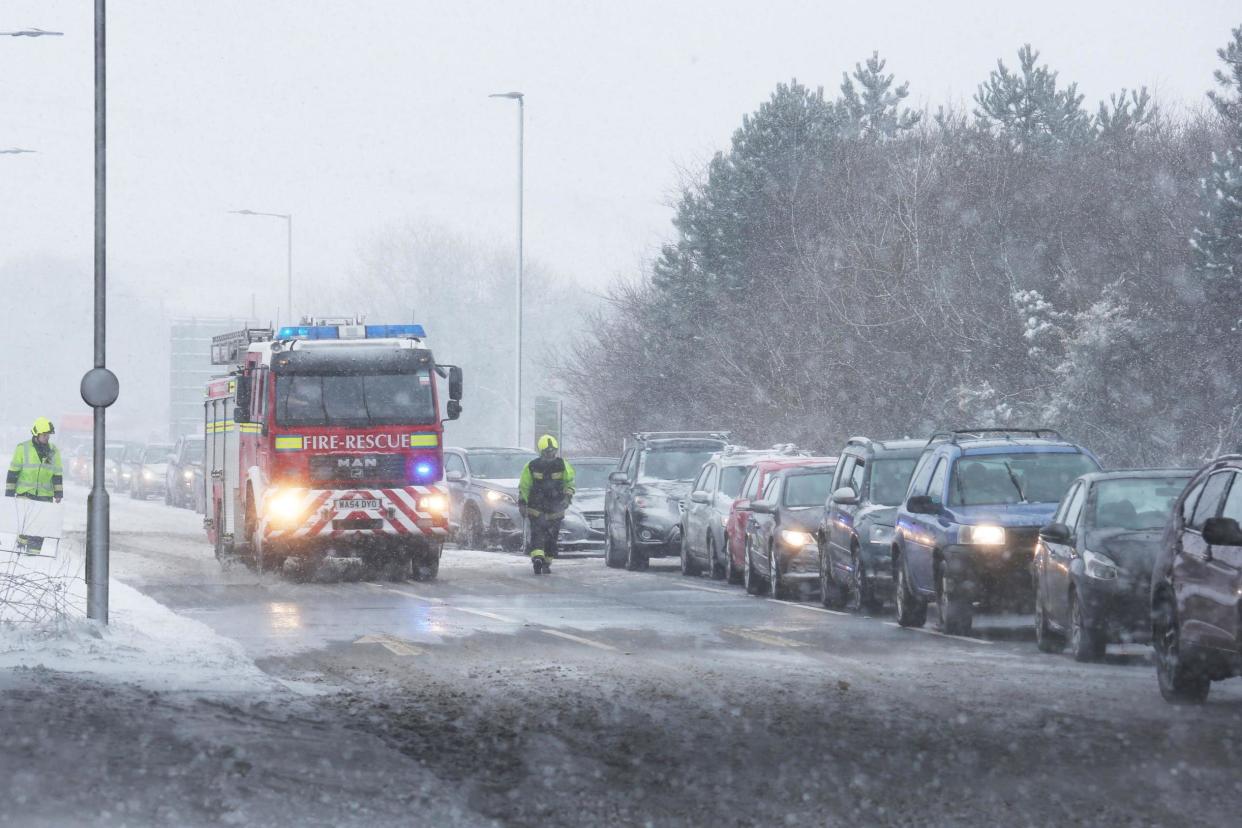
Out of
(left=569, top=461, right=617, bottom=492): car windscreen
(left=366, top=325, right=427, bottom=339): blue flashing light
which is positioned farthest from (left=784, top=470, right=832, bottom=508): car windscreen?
(left=569, top=461, right=617, bottom=492): car windscreen

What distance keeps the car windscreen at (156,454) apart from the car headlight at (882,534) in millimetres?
51116

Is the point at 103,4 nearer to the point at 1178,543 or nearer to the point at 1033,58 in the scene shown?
the point at 1178,543

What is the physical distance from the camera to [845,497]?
2064 centimetres

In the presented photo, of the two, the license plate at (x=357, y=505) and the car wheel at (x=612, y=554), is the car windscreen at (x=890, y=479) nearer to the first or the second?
the license plate at (x=357, y=505)

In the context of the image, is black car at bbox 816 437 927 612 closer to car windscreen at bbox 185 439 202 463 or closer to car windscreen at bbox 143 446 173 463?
car windscreen at bbox 185 439 202 463

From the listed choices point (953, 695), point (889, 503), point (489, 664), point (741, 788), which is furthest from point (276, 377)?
point (741, 788)

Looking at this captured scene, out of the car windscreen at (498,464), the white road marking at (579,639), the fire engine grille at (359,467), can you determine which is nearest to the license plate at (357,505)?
the fire engine grille at (359,467)

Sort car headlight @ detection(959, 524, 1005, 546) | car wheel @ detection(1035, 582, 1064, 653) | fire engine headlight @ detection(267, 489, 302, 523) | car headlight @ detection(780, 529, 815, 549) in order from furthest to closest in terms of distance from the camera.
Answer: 1. fire engine headlight @ detection(267, 489, 302, 523)
2. car headlight @ detection(780, 529, 815, 549)
3. car headlight @ detection(959, 524, 1005, 546)
4. car wheel @ detection(1035, 582, 1064, 653)

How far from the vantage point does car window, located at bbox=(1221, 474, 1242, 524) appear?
1184 cm

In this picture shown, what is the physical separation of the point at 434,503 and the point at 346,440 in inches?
53.9

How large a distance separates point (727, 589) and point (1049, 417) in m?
16.1

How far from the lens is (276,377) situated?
1014 inches

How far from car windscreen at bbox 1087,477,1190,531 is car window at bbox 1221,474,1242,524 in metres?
2.97

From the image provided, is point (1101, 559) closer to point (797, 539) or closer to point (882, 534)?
point (882, 534)
